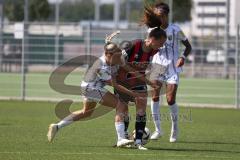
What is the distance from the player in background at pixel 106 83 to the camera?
12.7 m

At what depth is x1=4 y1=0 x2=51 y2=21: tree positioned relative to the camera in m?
70.4

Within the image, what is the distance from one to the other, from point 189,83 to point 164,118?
665 inches

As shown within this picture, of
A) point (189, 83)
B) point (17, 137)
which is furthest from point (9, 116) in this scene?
point (189, 83)

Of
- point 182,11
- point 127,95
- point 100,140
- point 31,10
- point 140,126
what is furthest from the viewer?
point 182,11

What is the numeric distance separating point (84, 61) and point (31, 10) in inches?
1742

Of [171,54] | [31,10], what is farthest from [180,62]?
[31,10]

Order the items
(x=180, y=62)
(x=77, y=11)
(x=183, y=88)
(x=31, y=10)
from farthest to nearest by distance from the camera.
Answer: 1. (x=77, y=11)
2. (x=31, y=10)
3. (x=183, y=88)
4. (x=180, y=62)

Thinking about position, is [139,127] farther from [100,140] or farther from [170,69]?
[170,69]

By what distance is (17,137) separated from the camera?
14.2 meters

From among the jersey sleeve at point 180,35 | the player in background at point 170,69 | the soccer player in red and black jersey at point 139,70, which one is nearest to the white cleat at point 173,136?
the player in background at point 170,69

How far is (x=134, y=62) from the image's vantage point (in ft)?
42.5

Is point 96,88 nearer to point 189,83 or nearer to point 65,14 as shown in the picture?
point 189,83

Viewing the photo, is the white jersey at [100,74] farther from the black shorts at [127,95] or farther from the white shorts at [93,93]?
the black shorts at [127,95]

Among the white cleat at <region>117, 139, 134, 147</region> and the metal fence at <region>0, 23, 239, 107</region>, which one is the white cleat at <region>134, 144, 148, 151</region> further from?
the metal fence at <region>0, 23, 239, 107</region>
